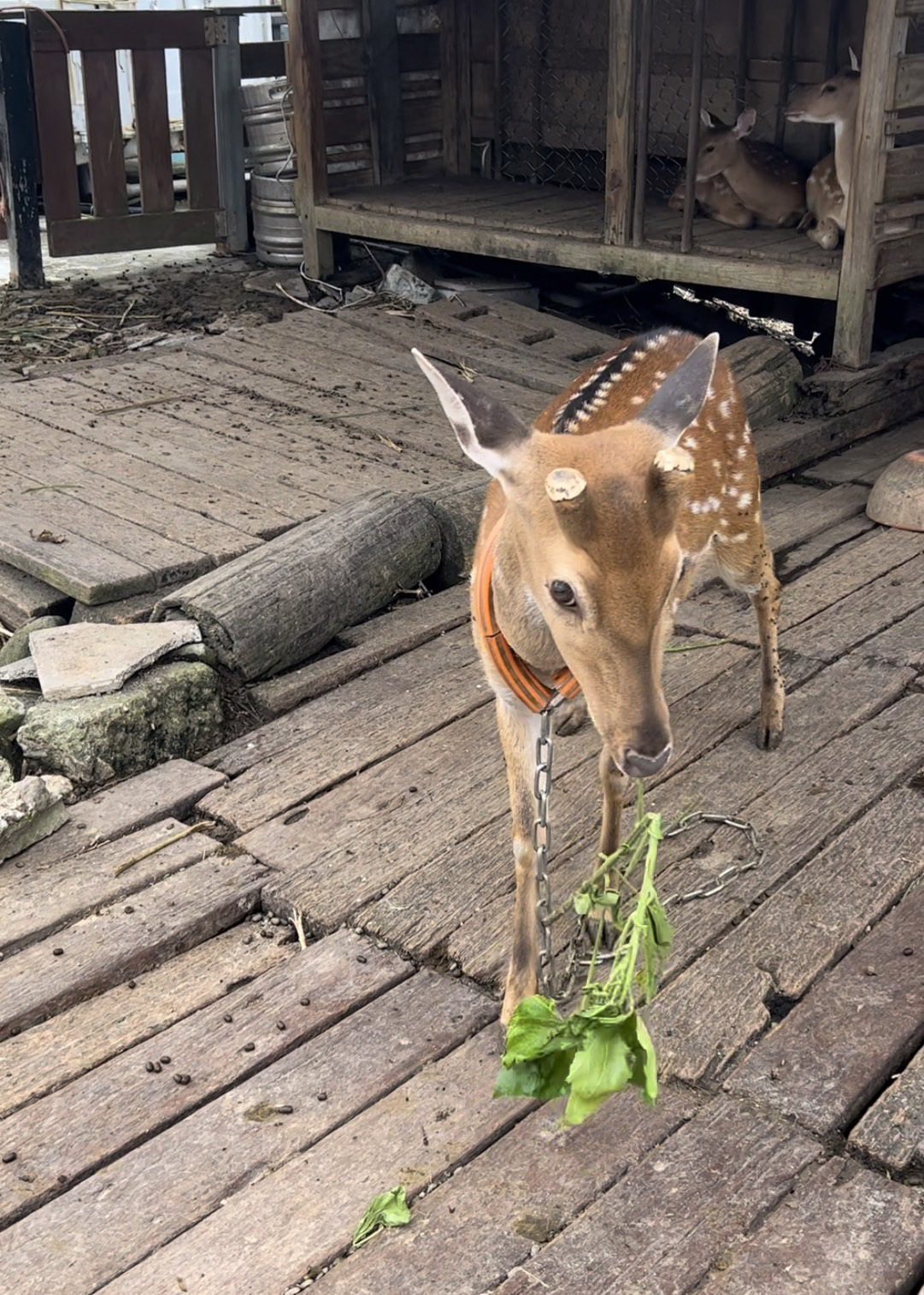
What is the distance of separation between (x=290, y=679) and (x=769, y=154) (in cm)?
539

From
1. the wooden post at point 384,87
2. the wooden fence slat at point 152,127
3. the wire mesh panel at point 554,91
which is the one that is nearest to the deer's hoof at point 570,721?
the wire mesh panel at point 554,91

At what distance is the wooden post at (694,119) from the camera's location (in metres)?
6.94

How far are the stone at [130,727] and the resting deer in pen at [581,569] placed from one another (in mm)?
1219

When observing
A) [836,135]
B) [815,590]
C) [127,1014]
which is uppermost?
[836,135]

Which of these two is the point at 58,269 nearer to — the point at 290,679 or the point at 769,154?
the point at 769,154

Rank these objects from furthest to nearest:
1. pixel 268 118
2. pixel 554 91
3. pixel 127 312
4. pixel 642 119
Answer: pixel 268 118 < pixel 554 91 < pixel 127 312 < pixel 642 119

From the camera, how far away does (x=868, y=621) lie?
5.02 metres

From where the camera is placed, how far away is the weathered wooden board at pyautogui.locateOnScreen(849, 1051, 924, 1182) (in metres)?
2.68

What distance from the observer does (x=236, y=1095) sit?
2932mm

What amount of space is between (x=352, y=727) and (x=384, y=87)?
6.48m

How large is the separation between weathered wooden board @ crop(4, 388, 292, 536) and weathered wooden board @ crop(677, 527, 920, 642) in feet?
5.10

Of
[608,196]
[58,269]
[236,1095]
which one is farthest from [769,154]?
[236,1095]

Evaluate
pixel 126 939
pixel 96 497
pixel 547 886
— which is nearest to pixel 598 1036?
pixel 547 886

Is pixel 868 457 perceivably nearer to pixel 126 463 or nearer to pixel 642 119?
pixel 642 119
